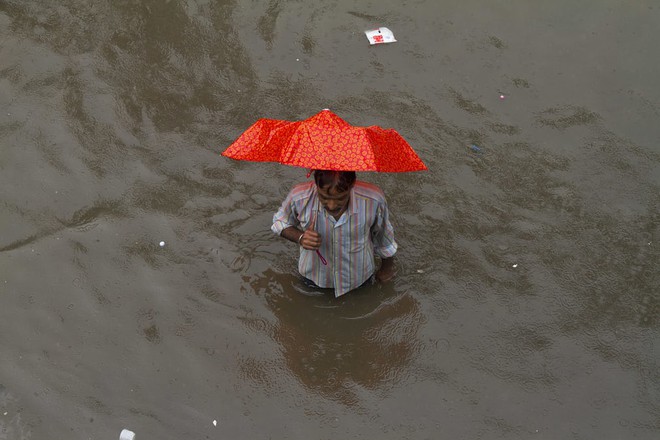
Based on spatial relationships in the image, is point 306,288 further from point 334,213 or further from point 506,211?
point 506,211

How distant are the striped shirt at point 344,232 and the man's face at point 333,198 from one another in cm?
8

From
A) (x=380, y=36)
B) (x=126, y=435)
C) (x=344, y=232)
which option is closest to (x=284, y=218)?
(x=344, y=232)

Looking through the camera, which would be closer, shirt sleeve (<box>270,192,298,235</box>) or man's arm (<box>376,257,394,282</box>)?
shirt sleeve (<box>270,192,298,235</box>)

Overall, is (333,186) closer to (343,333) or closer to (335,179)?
(335,179)

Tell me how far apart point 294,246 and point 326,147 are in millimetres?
1530

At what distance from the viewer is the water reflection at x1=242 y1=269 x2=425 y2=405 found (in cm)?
397

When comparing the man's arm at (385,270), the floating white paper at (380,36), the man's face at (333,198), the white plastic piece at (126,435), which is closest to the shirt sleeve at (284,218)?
the man's face at (333,198)

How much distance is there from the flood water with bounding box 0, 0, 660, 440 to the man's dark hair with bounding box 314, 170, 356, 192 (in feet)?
3.56

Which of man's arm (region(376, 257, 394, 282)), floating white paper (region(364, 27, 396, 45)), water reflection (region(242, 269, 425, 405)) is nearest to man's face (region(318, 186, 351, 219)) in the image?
man's arm (region(376, 257, 394, 282))

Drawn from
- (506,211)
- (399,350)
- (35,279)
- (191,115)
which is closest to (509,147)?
(506,211)

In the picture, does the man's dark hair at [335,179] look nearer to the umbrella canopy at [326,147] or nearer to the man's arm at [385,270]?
the umbrella canopy at [326,147]

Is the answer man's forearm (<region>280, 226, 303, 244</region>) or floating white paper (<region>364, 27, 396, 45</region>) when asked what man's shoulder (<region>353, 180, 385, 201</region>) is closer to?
man's forearm (<region>280, 226, 303, 244</region>)

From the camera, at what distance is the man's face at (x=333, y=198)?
3.45 m

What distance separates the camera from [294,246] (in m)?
4.59
